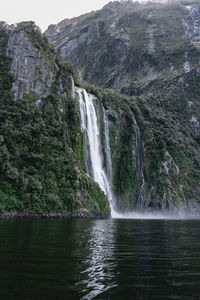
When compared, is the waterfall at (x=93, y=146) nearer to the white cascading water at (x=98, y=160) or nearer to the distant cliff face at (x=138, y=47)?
the white cascading water at (x=98, y=160)

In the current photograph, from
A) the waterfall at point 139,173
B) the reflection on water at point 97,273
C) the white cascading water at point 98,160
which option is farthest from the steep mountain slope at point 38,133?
the reflection on water at point 97,273

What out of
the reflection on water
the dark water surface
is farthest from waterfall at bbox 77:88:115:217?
the reflection on water

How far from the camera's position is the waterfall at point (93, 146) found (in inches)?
1852

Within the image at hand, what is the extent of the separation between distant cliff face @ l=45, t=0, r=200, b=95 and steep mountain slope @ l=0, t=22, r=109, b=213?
1912 inches

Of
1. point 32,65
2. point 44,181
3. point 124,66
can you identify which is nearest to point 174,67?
point 124,66

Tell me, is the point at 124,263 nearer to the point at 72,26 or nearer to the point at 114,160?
the point at 114,160

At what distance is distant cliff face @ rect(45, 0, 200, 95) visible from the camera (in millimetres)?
98000

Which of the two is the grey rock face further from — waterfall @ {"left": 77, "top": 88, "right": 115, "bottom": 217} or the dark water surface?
the dark water surface

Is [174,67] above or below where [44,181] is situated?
above

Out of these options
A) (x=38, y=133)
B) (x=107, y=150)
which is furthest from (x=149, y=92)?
(x=38, y=133)

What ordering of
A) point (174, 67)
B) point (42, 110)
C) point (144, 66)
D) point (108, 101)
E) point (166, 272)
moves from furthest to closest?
point (144, 66) < point (174, 67) < point (108, 101) < point (42, 110) < point (166, 272)

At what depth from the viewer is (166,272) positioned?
6934 millimetres

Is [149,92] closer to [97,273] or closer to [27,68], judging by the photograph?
[27,68]

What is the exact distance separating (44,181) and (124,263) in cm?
3021
